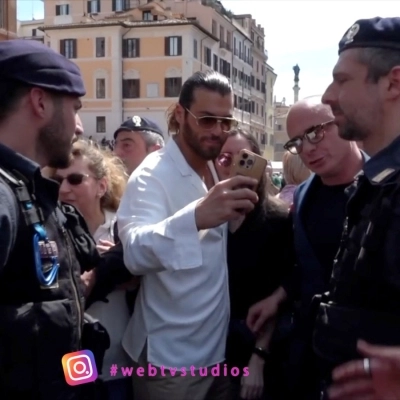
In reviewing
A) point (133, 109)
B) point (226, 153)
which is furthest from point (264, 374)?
point (133, 109)

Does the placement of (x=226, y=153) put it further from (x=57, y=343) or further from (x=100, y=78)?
(x=100, y=78)

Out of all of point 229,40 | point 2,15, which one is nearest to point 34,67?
point 2,15

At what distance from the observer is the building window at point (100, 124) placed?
152 feet

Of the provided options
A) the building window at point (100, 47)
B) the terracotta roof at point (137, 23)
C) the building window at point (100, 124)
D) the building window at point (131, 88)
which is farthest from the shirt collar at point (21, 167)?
the building window at point (100, 47)

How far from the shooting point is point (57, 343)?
215 cm

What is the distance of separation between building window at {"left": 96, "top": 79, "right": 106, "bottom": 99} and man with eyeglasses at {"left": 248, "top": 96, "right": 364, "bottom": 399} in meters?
44.4

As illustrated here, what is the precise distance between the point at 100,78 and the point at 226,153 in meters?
44.5

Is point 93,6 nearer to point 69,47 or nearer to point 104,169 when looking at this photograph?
point 69,47

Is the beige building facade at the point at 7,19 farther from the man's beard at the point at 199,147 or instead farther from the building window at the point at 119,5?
the building window at the point at 119,5

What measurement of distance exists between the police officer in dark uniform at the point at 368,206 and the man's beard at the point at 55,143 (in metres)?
0.98

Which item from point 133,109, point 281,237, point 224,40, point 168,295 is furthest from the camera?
point 224,40

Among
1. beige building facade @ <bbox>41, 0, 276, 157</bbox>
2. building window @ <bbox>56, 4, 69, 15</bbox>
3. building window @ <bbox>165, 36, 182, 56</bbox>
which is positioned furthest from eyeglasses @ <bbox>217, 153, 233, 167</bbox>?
building window @ <bbox>56, 4, 69, 15</bbox>

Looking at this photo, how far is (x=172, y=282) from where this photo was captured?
2.79 meters

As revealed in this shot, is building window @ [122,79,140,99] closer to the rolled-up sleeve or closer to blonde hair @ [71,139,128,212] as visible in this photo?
blonde hair @ [71,139,128,212]
